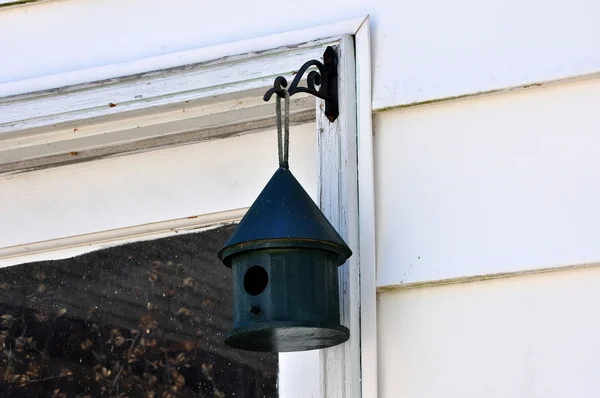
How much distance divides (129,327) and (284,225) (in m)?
0.59

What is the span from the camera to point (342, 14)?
2238 mm

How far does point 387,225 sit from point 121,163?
2.13ft

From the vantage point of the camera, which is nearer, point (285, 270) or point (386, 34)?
point (285, 270)

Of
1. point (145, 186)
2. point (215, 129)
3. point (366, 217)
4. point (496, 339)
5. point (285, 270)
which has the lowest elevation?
point (496, 339)

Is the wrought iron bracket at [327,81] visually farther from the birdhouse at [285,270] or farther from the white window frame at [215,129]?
the birdhouse at [285,270]

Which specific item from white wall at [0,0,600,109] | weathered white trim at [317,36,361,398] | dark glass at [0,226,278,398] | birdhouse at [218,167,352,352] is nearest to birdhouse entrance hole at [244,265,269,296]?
birdhouse at [218,167,352,352]

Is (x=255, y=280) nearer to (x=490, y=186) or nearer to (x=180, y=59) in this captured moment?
(x=490, y=186)

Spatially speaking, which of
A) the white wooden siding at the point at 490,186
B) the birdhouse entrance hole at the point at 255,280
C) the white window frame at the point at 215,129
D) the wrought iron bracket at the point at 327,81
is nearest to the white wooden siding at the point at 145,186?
the white window frame at the point at 215,129

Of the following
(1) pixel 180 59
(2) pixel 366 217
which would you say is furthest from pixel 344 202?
(1) pixel 180 59

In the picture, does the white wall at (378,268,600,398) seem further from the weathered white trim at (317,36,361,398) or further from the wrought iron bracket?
the wrought iron bracket

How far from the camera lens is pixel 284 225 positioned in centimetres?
186

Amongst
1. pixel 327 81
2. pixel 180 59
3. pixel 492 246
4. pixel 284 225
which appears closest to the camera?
pixel 284 225

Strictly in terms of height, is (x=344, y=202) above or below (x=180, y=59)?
below

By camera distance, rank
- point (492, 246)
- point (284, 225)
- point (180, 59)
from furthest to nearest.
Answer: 1. point (180, 59)
2. point (492, 246)
3. point (284, 225)
